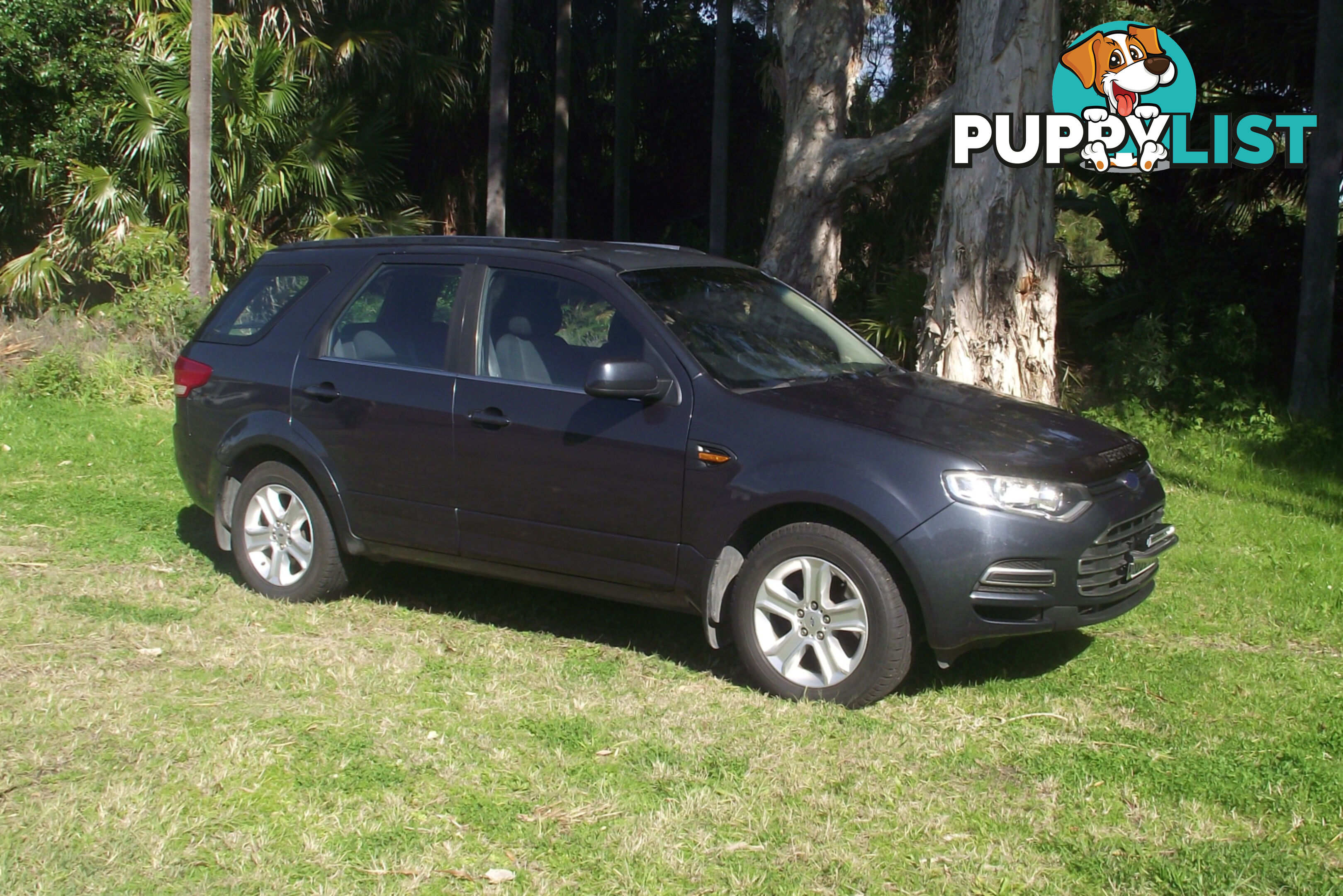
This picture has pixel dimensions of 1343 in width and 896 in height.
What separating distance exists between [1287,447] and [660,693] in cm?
677

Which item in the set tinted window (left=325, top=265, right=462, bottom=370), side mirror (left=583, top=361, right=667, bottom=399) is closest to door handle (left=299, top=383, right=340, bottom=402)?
tinted window (left=325, top=265, right=462, bottom=370)

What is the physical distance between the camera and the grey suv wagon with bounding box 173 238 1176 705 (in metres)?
4.73

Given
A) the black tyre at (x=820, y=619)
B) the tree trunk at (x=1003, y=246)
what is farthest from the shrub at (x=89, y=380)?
the black tyre at (x=820, y=619)

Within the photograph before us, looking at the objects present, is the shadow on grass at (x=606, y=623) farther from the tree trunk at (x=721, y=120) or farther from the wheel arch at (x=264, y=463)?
the tree trunk at (x=721, y=120)

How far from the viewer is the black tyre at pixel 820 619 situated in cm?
475

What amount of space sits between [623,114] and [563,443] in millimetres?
16911

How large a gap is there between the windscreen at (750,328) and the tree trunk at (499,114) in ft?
40.5

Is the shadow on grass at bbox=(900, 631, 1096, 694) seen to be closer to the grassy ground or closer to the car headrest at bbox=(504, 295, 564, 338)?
the grassy ground

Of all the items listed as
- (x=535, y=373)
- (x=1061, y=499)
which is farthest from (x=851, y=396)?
(x=535, y=373)

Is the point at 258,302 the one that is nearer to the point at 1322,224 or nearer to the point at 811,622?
the point at 811,622

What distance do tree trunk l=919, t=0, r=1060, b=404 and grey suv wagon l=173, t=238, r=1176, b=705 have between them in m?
3.14

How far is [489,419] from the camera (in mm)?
5527

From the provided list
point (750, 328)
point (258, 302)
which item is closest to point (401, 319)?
point (258, 302)

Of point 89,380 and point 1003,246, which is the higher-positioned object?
point 1003,246
